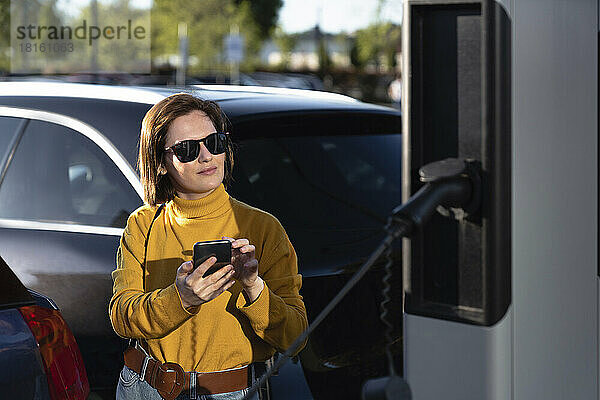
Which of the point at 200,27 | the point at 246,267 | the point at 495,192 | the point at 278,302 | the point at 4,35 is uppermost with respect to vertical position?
the point at 200,27

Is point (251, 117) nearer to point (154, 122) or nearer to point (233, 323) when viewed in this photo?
point (154, 122)

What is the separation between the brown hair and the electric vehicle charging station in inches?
36.8

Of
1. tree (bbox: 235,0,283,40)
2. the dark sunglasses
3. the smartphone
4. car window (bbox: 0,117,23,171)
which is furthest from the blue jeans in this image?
tree (bbox: 235,0,283,40)

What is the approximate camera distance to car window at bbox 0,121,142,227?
3.02 metres

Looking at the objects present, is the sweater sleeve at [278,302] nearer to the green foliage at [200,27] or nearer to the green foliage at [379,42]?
the green foliage at [379,42]

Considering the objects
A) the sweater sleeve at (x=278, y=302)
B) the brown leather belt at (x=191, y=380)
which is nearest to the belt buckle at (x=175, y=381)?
the brown leather belt at (x=191, y=380)

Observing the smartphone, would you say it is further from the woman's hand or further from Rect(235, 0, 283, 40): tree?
Rect(235, 0, 283, 40): tree

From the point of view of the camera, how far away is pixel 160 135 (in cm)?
237

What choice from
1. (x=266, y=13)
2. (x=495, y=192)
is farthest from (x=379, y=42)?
(x=495, y=192)

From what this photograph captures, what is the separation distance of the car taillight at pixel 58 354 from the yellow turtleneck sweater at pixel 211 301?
0.73 ft

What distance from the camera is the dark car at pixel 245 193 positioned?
8.72 ft

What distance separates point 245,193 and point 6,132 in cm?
111

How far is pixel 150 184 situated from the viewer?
94.4 inches

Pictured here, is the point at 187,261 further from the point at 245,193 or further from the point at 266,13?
the point at 266,13
